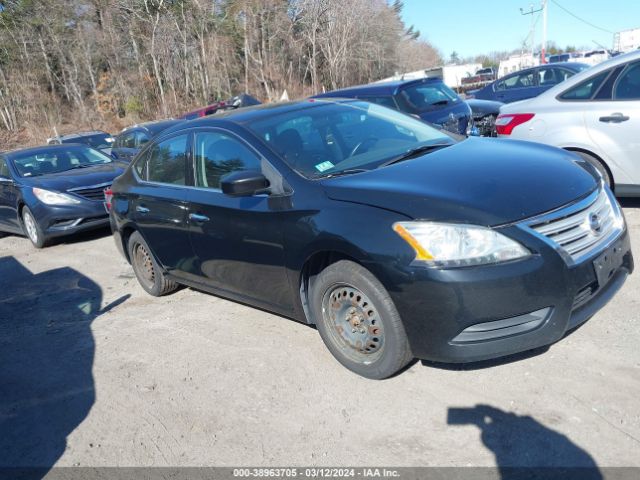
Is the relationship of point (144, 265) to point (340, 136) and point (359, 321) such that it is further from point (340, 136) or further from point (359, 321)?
point (359, 321)

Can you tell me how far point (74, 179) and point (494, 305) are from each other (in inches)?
293

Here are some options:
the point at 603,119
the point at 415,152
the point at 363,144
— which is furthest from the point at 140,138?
the point at 415,152

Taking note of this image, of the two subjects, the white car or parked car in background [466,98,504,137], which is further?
parked car in background [466,98,504,137]

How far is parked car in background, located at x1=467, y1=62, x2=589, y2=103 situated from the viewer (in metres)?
13.4

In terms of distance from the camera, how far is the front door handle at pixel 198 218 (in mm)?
4264

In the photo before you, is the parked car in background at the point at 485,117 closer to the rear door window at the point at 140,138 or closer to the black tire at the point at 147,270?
the black tire at the point at 147,270

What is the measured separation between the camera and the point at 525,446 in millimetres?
2703

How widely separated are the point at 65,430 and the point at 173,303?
6.60ft

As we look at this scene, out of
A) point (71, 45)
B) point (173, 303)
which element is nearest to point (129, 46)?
point (71, 45)

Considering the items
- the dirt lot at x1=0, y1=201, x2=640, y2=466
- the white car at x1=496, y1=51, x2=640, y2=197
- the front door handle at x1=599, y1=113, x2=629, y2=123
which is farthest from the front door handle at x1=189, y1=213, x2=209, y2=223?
the front door handle at x1=599, y1=113, x2=629, y2=123

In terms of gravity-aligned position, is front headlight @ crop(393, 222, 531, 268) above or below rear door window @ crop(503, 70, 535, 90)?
below

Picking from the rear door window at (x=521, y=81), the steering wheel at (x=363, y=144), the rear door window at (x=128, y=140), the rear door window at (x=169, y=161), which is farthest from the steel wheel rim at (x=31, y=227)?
the rear door window at (x=521, y=81)

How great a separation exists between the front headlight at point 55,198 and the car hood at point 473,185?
6.04m

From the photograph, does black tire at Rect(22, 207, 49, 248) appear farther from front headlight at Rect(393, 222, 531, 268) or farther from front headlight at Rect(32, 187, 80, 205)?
front headlight at Rect(393, 222, 531, 268)
